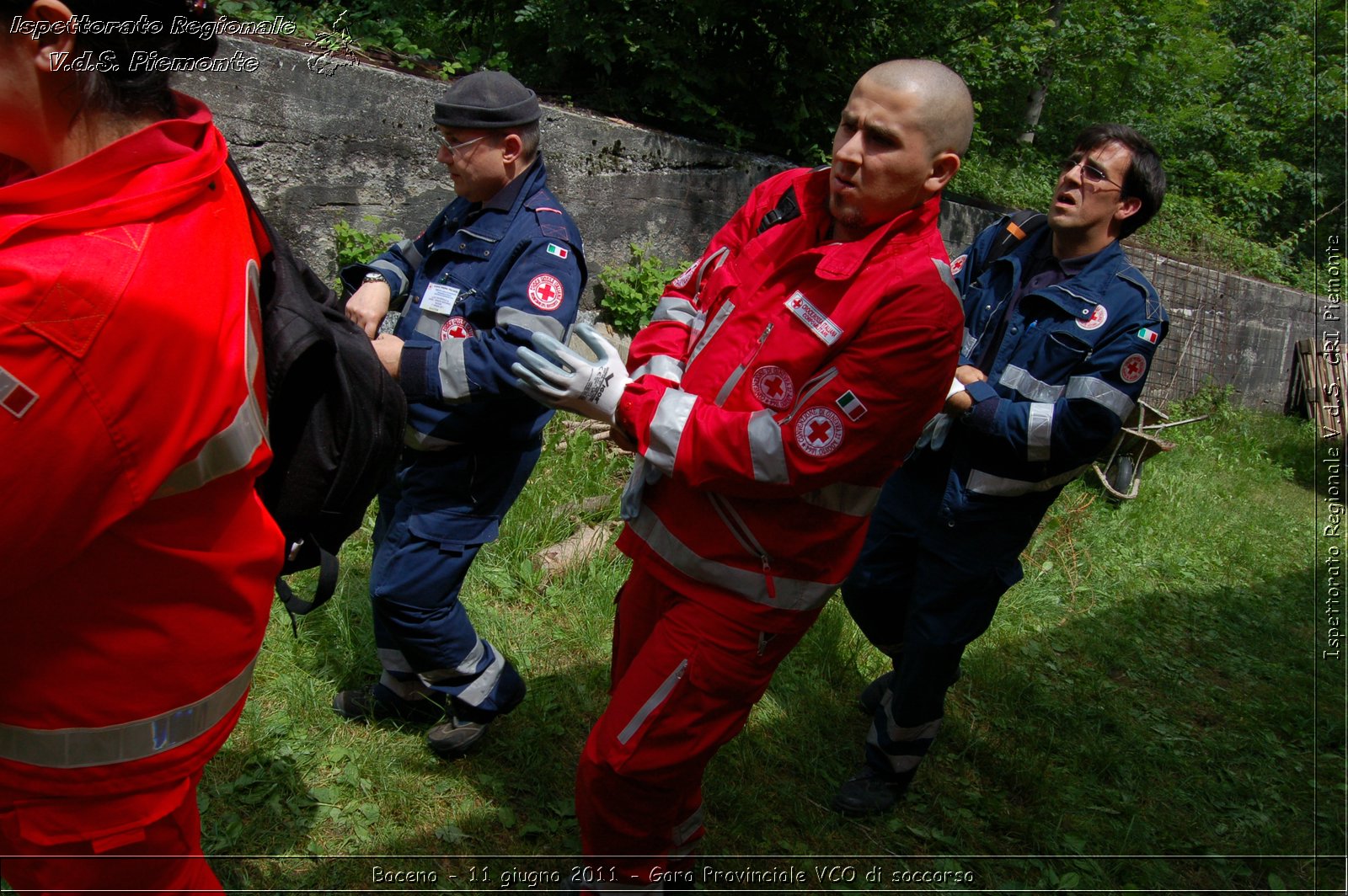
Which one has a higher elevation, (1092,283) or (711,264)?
(711,264)

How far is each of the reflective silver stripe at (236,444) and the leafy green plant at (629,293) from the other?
441 cm

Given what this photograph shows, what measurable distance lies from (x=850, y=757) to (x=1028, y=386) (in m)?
1.60

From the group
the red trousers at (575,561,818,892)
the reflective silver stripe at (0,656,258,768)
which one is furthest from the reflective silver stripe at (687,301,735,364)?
the reflective silver stripe at (0,656,258,768)

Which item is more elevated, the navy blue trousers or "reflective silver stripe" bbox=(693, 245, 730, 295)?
"reflective silver stripe" bbox=(693, 245, 730, 295)

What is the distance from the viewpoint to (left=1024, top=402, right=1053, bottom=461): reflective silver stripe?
299cm

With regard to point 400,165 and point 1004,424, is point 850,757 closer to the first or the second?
point 1004,424

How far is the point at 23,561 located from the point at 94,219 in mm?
463

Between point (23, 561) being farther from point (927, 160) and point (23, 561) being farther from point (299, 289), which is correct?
point (927, 160)

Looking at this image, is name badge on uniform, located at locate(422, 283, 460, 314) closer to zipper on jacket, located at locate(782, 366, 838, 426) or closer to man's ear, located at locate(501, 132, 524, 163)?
man's ear, located at locate(501, 132, 524, 163)

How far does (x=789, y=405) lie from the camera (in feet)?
7.22

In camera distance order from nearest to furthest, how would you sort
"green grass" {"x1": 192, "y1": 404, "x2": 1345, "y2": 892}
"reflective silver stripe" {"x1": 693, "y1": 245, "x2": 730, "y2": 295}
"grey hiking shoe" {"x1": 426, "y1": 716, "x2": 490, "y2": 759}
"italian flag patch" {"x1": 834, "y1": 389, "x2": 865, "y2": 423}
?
"italian flag patch" {"x1": 834, "y1": 389, "x2": 865, "y2": 423}
"reflective silver stripe" {"x1": 693, "y1": 245, "x2": 730, "y2": 295}
"green grass" {"x1": 192, "y1": 404, "x2": 1345, "y2": 892}
"grey hiking shoe" {"x1": 426, "y1": 716, "x2": 490, "y2": 759}

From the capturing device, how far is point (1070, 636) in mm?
4887

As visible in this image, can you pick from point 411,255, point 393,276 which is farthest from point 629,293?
point 393,276

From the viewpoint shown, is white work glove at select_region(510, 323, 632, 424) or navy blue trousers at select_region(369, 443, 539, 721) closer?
white work glove at select_region(510, 323, 632, 424)
